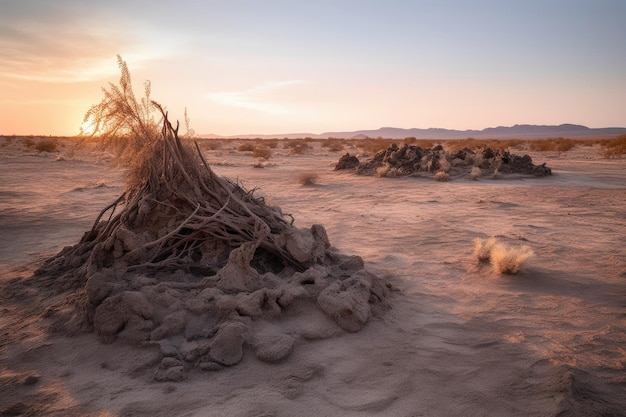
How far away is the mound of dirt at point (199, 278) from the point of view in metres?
3.39

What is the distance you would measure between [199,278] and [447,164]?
40.8 feet

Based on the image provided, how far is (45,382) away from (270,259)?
2411mm

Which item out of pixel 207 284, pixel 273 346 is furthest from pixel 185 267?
pixel 273 346

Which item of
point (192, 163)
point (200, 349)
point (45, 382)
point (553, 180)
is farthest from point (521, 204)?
point (45, 382)

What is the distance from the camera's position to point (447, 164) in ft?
49.2

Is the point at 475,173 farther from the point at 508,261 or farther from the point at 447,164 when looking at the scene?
the point at 508,261

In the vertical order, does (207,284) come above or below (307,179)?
below

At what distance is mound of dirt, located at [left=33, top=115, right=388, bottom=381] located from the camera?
339cm

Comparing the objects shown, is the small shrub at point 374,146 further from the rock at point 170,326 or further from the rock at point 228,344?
the rock at point 228,344

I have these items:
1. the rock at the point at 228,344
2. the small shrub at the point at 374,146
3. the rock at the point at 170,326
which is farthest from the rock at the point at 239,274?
the small shrub at the point at 374,146

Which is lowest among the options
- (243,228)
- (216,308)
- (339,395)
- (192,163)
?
(339,395)

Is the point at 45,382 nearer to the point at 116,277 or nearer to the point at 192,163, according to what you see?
the point at 116,277

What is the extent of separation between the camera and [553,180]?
13383mm

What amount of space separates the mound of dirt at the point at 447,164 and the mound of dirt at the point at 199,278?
10898mm
